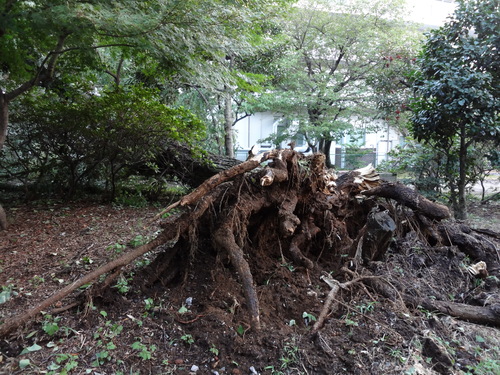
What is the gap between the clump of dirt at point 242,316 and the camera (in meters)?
2.42

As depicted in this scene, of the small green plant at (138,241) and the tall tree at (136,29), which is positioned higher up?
the tall tree at (136,29)

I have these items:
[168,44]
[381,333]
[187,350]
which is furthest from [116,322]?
[168,44]

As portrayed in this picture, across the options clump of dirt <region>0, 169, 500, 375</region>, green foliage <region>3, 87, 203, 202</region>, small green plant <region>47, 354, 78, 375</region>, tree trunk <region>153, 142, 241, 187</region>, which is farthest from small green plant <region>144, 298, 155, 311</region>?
tree trunk <region>153, 142, 241, 187</region>

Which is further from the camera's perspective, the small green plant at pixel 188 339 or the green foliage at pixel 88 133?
the green foliage at pixel 88 133

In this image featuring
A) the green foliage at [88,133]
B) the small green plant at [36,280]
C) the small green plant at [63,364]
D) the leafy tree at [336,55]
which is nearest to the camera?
the small green plant at [63,364]

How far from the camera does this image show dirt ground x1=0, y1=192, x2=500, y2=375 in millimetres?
2408

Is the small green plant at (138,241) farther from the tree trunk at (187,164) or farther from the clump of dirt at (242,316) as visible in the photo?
the tree trunk at (187,164)

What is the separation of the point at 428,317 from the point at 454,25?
593 centimetres

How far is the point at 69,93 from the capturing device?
607 cm

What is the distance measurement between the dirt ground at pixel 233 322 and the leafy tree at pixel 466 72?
10.6 feet

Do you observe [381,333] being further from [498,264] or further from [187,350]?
[498,264]

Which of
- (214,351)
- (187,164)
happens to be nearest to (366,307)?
(214,351)

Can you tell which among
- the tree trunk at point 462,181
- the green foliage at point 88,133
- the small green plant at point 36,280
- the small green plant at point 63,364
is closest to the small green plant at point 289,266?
the small green plant at point 63,364

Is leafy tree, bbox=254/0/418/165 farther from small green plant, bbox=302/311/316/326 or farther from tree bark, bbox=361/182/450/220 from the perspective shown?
small green plant, bbox=302/311/316/326
